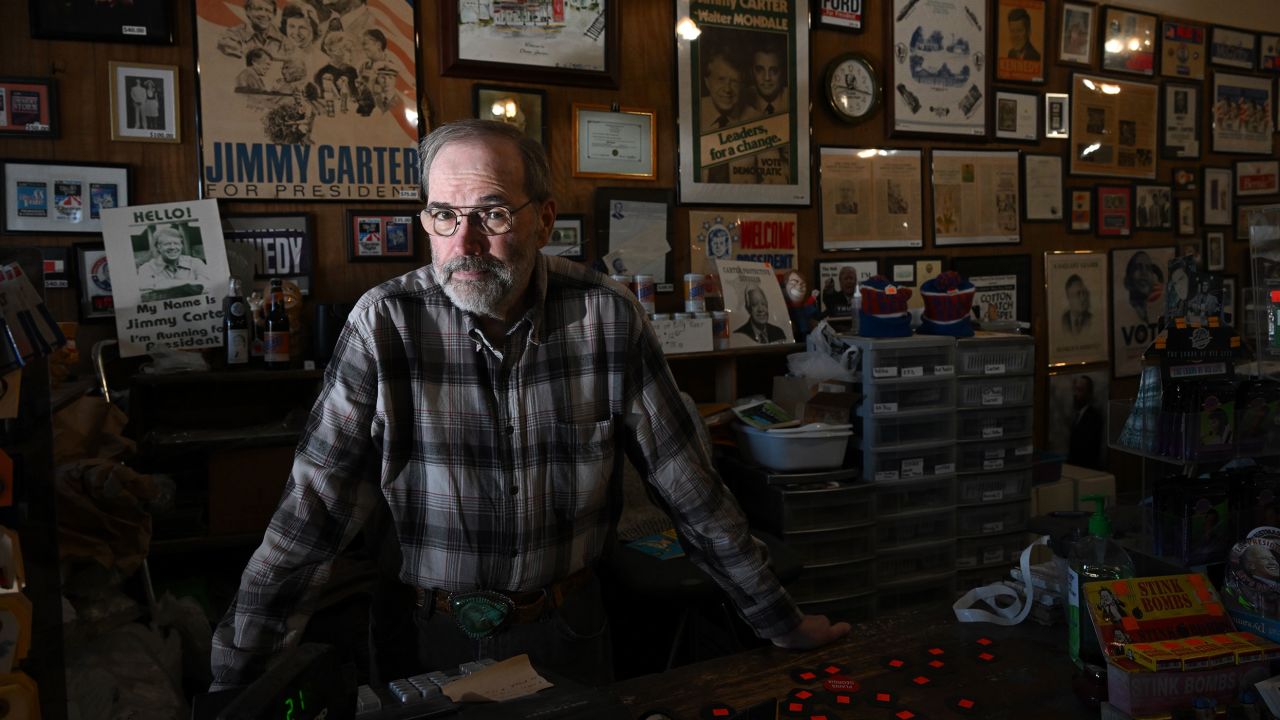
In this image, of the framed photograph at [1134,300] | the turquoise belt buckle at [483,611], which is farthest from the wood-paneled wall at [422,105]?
the turquoise belt buckle at [483,611]

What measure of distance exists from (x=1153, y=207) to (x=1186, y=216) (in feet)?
0.92

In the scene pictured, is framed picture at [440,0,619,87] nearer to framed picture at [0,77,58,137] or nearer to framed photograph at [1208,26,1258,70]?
framed picture at [0,77,58,137]

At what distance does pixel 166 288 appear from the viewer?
8.86ft

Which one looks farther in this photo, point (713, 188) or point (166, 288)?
point (713, 188)

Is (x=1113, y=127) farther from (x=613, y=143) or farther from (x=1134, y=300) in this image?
(x=613, y=143)

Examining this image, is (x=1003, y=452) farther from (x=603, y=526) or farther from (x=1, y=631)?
(x=1, y=631)

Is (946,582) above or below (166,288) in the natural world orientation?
below

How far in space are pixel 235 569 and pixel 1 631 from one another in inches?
85.3

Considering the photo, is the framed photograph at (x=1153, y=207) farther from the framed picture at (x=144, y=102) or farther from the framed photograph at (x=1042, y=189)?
the framed picture at (x=144, y=102)

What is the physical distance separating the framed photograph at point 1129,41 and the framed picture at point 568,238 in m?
2.94

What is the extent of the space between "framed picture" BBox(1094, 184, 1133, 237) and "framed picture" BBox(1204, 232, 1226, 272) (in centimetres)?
62

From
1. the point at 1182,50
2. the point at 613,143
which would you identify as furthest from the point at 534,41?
the point at 1182,50

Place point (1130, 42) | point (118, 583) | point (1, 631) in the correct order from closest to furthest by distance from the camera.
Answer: point (1, 631)
point (118, 583)
point (1130, 42)

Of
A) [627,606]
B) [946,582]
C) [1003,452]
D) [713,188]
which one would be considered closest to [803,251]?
[713,188]
